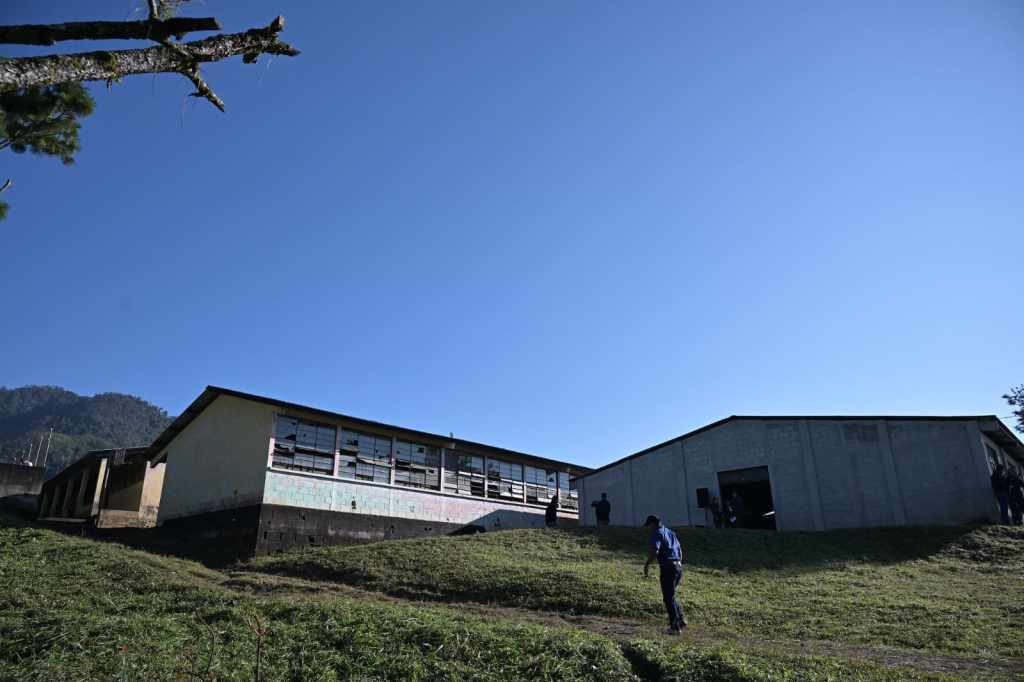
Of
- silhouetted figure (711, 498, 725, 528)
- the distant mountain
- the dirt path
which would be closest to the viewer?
the dirt path

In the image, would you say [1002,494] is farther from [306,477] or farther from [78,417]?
[78,417]

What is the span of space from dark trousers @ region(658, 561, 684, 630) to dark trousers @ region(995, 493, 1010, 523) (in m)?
17.7

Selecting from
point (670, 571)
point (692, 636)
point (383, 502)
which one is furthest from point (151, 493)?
point (692, 636)

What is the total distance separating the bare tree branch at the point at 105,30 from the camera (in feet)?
17.5

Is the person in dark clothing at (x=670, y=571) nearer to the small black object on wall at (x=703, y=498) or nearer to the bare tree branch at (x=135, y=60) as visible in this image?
the bare tree branch at (x=135, y=60)

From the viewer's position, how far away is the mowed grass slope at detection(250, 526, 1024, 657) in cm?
1285

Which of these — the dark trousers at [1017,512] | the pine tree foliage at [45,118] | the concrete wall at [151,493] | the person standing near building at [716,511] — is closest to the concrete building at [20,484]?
the concrete wall at [151,493]

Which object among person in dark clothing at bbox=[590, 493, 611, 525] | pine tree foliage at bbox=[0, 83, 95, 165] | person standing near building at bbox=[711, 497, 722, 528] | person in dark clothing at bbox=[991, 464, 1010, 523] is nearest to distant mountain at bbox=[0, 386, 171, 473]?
person in dark clothing at bbox=[590, 493, 611, 525]

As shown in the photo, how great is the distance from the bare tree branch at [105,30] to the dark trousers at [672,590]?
10171mm

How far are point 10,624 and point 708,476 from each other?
2498 centimetres

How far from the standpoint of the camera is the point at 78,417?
165 metres

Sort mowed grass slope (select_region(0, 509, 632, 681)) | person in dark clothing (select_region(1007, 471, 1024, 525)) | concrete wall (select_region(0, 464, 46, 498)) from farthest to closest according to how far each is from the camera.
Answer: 1. concrete wall (select_region(0, 464, 46, 498))
2. person in dark clothing (select_region(1007, 471, 1024, 525))
3. mowed grass slope (select_region(0, 509, 632, 681))

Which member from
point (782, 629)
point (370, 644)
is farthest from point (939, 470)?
point (370, 644)

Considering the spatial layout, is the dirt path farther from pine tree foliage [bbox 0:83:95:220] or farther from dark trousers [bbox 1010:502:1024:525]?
dark trousers [bbox 1010:502:1024:525]
